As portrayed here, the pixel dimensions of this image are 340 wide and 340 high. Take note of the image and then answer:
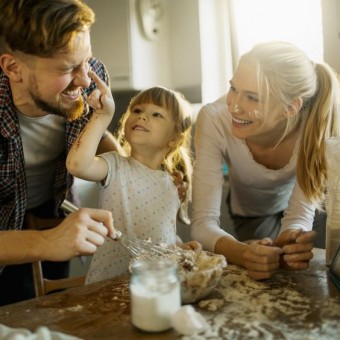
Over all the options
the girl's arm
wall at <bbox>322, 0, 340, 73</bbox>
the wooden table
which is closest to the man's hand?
the wooden table

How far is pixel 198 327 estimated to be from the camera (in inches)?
33.8

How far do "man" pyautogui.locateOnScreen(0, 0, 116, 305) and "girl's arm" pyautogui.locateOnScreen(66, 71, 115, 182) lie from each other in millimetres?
76

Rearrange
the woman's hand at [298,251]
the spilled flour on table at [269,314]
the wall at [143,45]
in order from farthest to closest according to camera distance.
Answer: the wall at [143,45], the woman's hand at [298,251], the spilled flour on table at [269,314]

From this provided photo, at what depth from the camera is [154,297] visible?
2.82 feet

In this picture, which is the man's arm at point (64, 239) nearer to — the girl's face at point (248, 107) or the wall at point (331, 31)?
the girl's face at point (248, 107)

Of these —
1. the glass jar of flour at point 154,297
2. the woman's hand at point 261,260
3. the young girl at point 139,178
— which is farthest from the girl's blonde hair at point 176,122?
the glass jar of flour at point 154,297

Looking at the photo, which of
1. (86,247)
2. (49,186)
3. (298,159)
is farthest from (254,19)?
(86,247)

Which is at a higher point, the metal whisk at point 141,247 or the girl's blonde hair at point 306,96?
the girl's blonde hair at point 306,96

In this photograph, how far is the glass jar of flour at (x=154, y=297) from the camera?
862 millimetres

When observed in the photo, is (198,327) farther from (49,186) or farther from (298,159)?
(49,186)

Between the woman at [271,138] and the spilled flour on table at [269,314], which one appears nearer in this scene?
the spilled flour on table at [269,314]

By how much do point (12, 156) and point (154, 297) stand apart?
0.74 meters

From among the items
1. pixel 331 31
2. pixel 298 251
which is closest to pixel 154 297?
pixel 298 251

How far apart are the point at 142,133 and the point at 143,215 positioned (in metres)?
0.24
